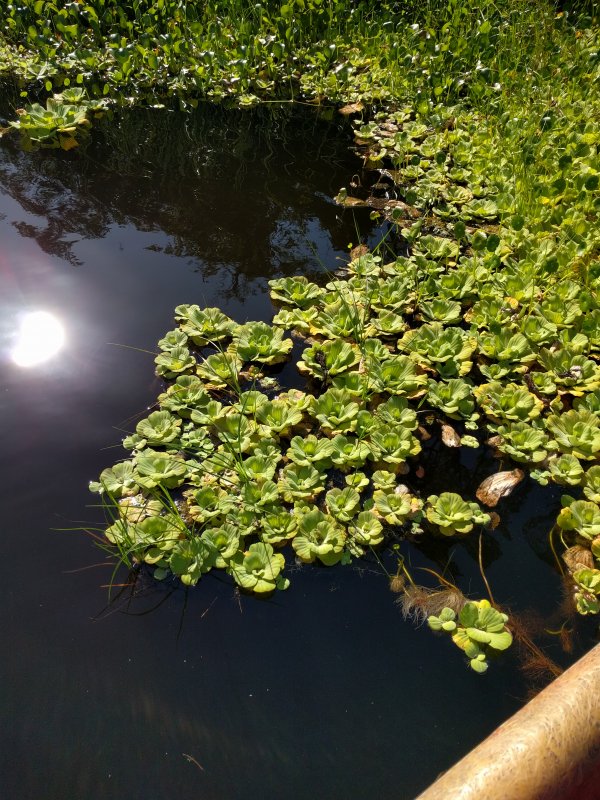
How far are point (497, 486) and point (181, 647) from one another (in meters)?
1.14

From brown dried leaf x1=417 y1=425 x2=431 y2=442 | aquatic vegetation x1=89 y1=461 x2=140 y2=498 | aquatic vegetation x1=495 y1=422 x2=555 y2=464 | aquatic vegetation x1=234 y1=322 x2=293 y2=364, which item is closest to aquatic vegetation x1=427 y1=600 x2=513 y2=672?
aquatic vegetation x1=495 y1=422 x2=555 y2=464

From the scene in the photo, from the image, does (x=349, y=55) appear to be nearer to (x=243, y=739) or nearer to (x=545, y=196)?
(x=545, y=196)

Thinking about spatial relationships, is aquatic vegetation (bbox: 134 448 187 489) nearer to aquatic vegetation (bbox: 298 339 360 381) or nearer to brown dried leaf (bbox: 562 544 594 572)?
aquatic vegetation (bbox: 298 339 360 381)

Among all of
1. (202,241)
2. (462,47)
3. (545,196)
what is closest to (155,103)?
(202,241)

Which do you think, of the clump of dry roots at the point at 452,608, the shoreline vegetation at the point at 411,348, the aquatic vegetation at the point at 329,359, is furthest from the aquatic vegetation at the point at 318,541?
the aquatic vegetation at the point at 329,359

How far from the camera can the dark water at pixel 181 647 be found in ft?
4.83

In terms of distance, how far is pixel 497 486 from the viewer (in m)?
2.09

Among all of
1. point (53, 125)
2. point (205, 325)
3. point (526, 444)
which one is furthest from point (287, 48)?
point (526, 444)

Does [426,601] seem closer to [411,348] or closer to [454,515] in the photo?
[454,515]

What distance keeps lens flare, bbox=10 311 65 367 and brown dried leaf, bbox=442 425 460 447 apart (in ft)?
5.24

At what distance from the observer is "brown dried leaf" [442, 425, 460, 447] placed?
2.24m

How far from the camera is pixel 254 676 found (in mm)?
1632

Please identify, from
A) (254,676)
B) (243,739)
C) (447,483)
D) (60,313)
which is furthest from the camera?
(60,313)

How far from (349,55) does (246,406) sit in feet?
12.6
